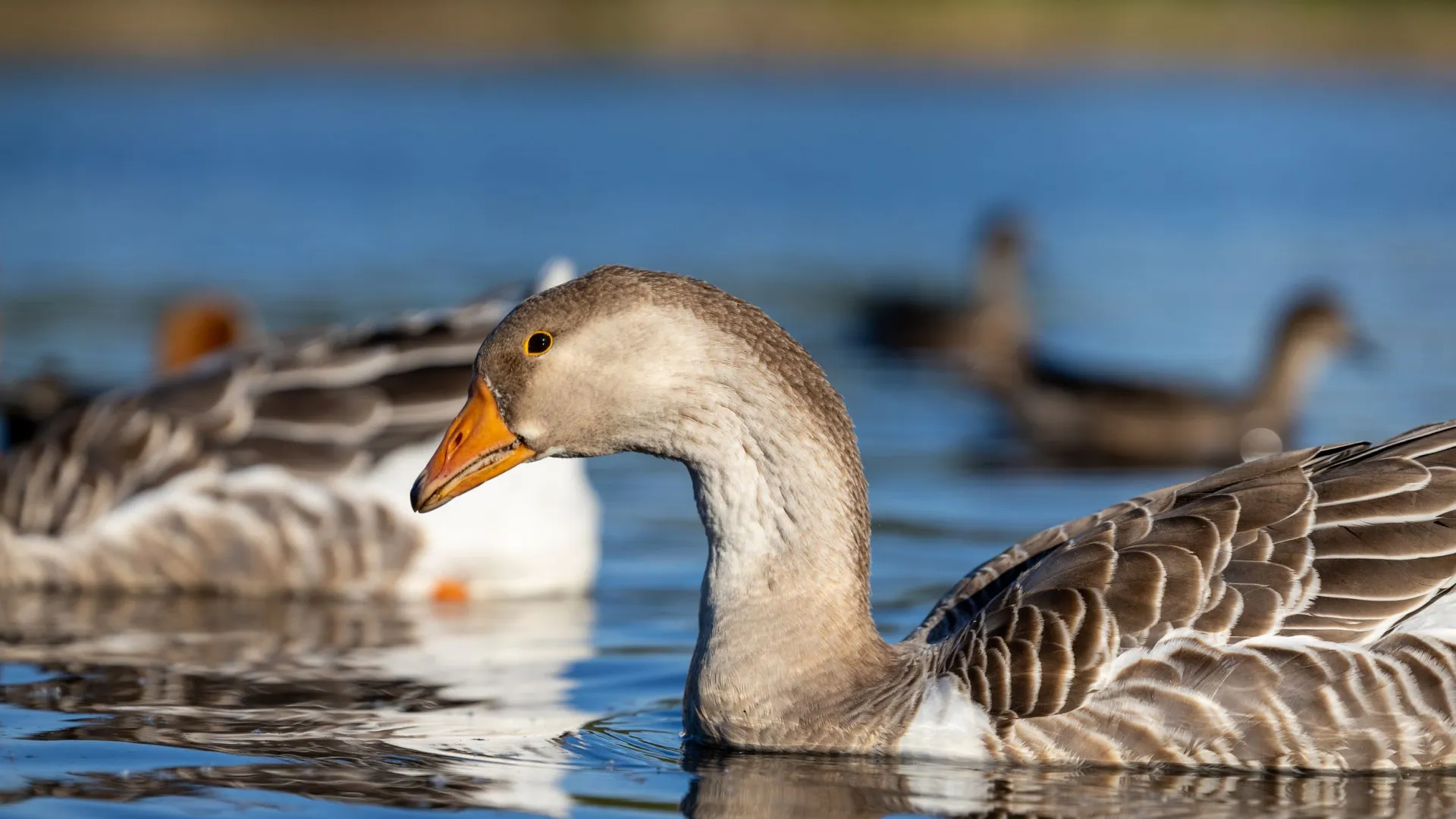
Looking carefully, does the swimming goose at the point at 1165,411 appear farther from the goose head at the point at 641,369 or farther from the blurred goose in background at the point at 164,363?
the goose head at the point at 641,369

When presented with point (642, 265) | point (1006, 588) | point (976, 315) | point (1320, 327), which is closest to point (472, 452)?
point (1006, 588)

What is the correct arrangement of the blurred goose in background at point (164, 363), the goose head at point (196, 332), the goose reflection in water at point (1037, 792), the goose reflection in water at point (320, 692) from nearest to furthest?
the goose reflection in water at point (1037, 792), the goose reflection in water at point (320, 692), the blurred goose in background at point (164, 363), the goose head at point (196, 332)

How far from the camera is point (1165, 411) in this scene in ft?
49.1

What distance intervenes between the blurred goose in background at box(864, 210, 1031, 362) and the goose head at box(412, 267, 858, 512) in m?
12.6

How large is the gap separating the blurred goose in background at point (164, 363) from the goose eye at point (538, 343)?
4739 millimetres

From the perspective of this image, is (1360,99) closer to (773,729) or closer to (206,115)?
(206,115)

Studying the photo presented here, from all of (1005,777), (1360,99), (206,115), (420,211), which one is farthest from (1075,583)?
(1360,99)

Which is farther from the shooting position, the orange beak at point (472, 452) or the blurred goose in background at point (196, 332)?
the blurred goose in background at point (196, 332)

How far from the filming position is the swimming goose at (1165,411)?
14.9 metres

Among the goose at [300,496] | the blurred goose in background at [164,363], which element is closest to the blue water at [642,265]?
the goose at [300,496]

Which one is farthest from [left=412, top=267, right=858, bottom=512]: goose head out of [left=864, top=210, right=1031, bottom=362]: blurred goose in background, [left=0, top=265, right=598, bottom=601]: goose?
[left=864, top=210, right=1031, bottom=362]: blurred goose in background

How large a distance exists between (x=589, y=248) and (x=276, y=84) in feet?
101

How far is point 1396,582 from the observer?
6.48 m

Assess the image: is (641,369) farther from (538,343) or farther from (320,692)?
(320,692)
